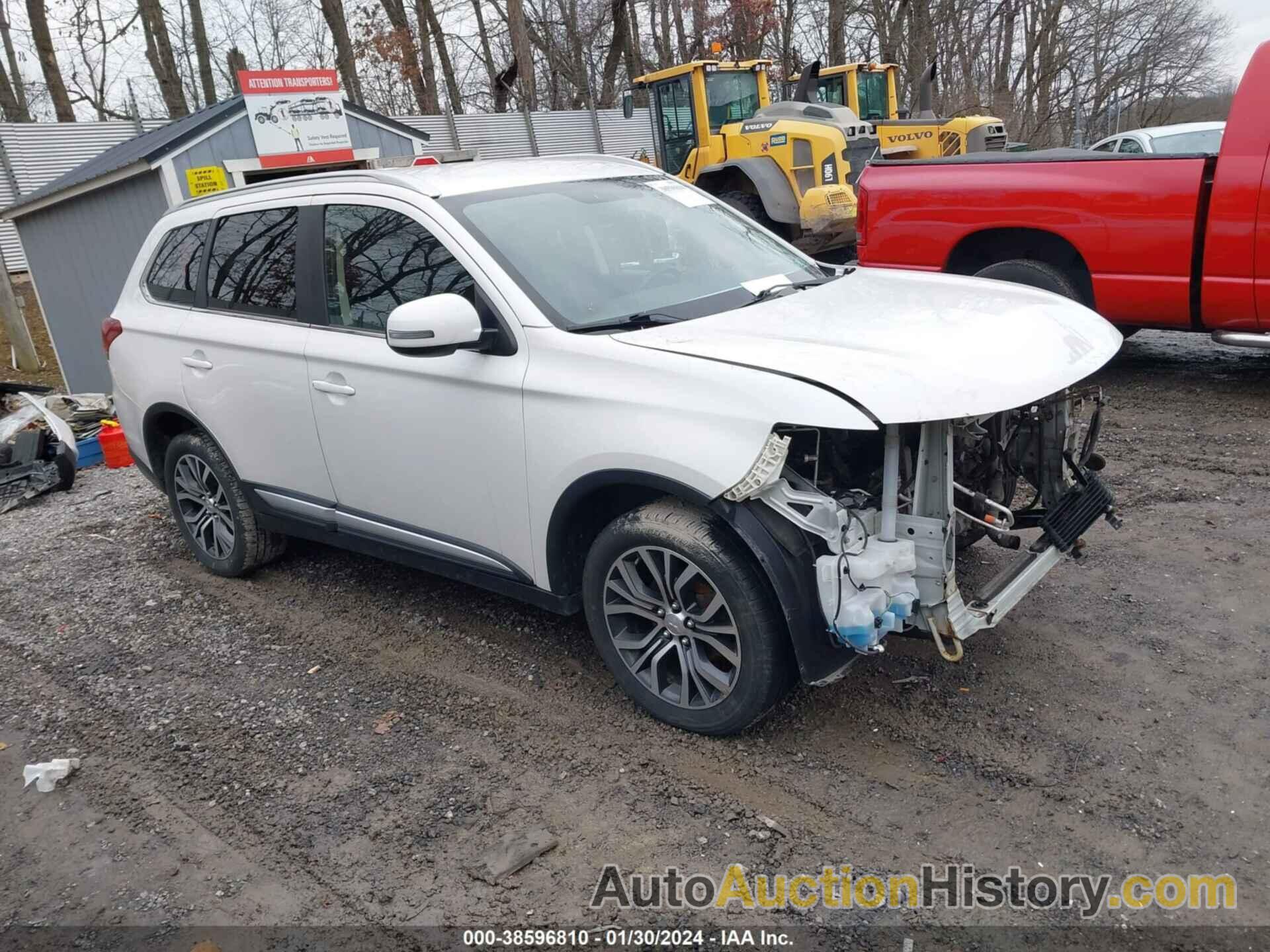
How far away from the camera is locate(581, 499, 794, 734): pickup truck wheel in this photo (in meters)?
3.12

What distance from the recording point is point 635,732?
3.55 meters

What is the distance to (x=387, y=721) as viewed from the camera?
12.5ft

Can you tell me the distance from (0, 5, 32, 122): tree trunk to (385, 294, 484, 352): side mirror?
81.6 feet

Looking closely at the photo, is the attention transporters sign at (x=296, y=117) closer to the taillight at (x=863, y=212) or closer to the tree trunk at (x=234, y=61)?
the taillight at (x=863, y=212)

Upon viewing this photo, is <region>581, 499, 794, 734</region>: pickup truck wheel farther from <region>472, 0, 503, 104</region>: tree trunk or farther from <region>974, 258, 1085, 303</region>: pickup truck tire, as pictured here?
<region>472, 0, 503, 104</region>: tree trunk

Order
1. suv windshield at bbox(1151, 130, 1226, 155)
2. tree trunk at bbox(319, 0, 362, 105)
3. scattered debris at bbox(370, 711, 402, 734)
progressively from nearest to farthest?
scattered debris at bbox(370, 711, 402, 734) < suv windshield at bbox(1151, 130, 1226, 155) < tree trunk at bbox(319, 0, 362, 105)

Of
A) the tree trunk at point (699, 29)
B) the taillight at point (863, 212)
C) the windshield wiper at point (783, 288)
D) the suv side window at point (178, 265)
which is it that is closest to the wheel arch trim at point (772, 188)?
the taillight at point (863, 212)

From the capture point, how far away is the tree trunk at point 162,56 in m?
21.7

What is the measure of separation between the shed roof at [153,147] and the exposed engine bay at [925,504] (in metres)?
8.97

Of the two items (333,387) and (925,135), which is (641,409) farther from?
(925,135)

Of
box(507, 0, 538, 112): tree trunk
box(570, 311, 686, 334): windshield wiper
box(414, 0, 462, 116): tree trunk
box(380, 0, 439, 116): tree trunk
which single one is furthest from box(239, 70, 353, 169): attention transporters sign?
box(414, 0, 462, 116): tree trunk

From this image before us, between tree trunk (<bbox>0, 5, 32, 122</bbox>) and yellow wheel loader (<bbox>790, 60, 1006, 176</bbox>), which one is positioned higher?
tree trunk (<bbox>0, 5, 32, 122</bbox>)

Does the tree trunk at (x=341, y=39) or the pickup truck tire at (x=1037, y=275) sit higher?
the tree trunk at (x=341, y=39)

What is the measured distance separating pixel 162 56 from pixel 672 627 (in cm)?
2366
